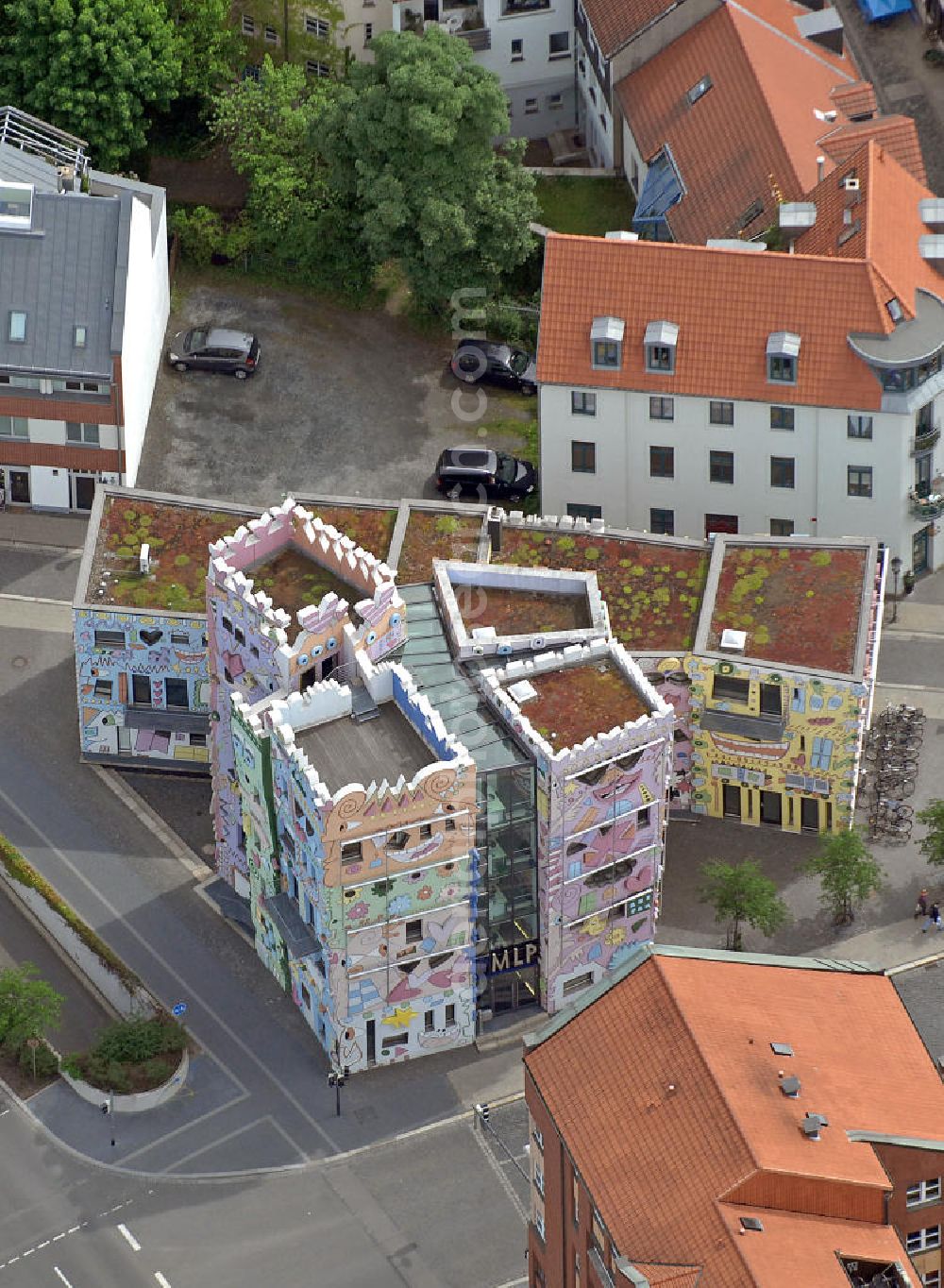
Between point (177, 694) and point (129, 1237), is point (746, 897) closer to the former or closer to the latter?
point (177, 694)

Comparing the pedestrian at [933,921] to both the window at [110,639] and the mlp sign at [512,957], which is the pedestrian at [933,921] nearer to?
the mlp sign at [512,957]

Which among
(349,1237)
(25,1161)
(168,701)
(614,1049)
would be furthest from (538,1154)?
(168,701)

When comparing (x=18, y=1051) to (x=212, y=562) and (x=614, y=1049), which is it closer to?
(x=212, y=562)

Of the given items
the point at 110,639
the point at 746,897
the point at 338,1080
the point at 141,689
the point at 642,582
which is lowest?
the point at 338,1080

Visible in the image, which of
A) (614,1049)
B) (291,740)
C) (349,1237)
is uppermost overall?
(291,740)

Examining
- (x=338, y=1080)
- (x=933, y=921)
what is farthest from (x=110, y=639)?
(x=933, y=921)
